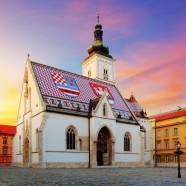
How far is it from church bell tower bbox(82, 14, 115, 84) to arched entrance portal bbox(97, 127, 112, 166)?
19.2 meters

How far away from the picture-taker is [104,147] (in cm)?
4072

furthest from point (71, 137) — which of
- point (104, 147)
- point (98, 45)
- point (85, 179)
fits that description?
point (98, 45)

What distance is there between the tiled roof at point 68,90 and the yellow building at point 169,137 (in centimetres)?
1713

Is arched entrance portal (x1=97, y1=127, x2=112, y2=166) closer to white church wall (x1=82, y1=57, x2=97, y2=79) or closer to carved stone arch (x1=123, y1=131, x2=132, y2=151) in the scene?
carved stone arch (x1=123, y1=131, x2=132, y2=151)

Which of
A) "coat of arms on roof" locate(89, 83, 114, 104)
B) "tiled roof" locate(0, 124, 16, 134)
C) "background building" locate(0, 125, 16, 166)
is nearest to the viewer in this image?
"coat of arms on roof" locate(89, 83, 114, 104)

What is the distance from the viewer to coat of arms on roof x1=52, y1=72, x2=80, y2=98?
38531 millimetres

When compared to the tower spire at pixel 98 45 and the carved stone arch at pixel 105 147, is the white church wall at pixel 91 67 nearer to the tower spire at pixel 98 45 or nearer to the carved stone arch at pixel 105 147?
the tower spire at pixel 98 45

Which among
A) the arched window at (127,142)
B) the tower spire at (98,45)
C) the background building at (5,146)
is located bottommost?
the background building at (5,146)

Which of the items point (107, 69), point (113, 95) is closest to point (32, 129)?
point (113, 95)

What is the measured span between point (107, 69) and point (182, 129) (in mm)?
20818

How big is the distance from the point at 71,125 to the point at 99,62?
25.5 metres

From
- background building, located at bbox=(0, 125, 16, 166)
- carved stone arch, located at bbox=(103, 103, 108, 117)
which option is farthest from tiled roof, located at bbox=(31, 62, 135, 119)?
background building, located at bbox=(0, 125, 16, 166)

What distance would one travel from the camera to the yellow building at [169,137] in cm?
5688

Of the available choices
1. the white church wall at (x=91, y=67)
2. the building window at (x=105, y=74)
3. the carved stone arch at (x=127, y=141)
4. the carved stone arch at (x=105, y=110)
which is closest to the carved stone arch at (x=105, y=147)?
the carved stone arch at (x=105, y=110)
